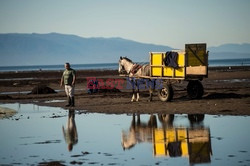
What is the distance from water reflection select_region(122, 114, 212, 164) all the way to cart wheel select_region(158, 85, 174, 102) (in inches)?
229

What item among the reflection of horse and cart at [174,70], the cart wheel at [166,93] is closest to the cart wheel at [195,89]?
the reflection of horse and cart at [174,70]

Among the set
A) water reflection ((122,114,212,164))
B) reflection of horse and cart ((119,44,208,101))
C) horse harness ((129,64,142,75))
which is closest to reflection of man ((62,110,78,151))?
water reflection ((122,114,212,164))

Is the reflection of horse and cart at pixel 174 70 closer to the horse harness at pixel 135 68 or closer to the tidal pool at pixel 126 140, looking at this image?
the horse harness at pixel 135 68

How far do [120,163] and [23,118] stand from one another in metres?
10.5

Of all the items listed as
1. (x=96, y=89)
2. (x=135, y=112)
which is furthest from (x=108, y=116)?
(x=96, y=89)

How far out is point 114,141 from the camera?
47.1ft

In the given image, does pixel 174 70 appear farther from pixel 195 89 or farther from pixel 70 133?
pixel 70 133

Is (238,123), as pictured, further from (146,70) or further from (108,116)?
(146,70)

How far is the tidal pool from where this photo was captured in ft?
38.6

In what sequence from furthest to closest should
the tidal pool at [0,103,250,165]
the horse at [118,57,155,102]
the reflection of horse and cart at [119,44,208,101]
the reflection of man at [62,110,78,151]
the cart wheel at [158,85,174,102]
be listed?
the horse at [118,57,155,102]
the cart wheel at [158,85,174,102]
the reflection of horse and cart at [119,44,208,101]
the reflection of man at [62,110,78,151]
the tidal pool at [0,103,250,165]

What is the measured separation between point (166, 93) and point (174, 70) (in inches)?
49.9

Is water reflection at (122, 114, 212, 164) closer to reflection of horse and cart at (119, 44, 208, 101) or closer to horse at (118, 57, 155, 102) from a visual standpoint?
reflection of horse and cart at (119, 44, 208, 101)

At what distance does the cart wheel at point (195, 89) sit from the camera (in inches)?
990

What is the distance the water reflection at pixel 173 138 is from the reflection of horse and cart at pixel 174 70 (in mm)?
5596
